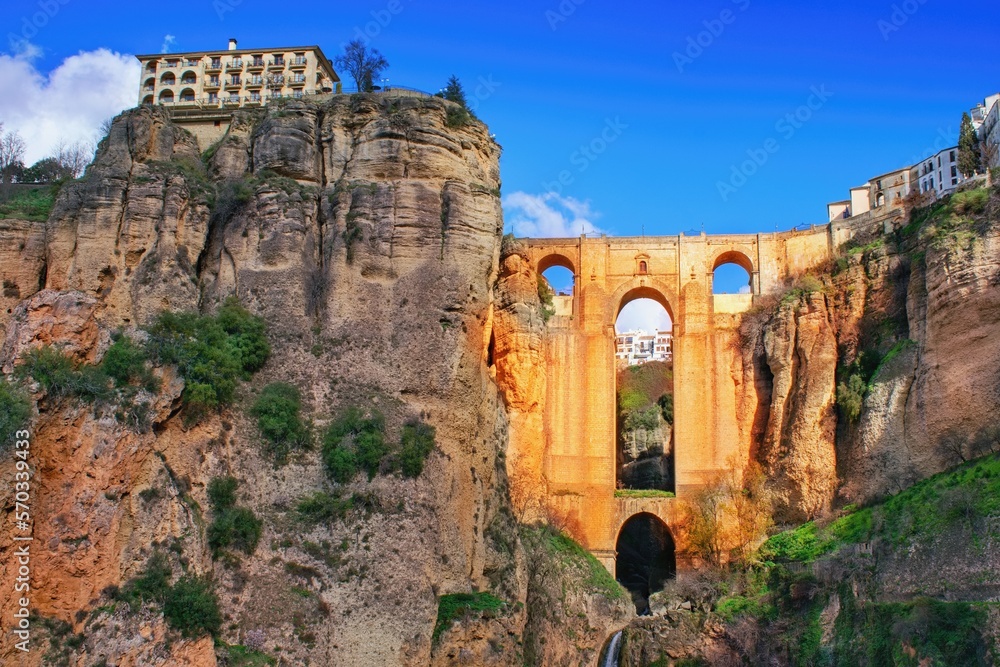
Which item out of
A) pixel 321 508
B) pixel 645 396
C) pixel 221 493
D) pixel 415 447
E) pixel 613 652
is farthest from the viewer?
pixel 645 396

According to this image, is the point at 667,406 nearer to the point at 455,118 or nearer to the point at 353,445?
the point at 455,118

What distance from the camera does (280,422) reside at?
92.7 feet

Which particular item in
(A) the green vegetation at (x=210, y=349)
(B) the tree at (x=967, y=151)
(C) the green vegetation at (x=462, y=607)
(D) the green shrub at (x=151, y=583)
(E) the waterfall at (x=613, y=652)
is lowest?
(E) the waterfall at (x=613, y=652)

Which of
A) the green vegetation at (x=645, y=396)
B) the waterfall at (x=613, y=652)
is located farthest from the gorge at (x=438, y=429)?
the green vegetation at (x=645, y=396)

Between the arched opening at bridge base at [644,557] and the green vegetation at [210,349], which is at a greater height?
the green vegetation at [210,349]

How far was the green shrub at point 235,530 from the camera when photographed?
26.3m

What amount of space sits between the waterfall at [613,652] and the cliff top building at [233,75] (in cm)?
2485

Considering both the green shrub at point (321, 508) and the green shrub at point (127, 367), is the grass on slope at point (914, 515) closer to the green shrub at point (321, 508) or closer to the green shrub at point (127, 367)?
the green shrub at point (321, 508)

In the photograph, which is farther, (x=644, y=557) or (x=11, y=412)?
(x=644, y=557)

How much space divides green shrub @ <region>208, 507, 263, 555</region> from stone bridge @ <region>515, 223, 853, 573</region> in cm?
1631

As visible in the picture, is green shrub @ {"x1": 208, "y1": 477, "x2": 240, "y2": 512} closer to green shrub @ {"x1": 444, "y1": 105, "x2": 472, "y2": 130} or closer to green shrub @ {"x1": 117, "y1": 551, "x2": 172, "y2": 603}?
green shrub @ {"x1": 117, "y1": 551, "x2": 172, "y2": 603}

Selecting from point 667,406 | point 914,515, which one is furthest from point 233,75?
point 914,515

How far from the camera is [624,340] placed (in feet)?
352

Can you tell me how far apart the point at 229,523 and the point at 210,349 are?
4.46m
